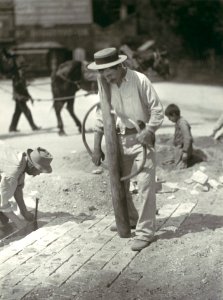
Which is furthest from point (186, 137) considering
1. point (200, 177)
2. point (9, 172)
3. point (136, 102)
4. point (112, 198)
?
point (9, 172)

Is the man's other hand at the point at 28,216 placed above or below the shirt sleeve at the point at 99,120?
below

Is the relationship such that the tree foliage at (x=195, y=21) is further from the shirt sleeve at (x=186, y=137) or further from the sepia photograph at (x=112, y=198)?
the shirt sleeve at (x=186, y=137)

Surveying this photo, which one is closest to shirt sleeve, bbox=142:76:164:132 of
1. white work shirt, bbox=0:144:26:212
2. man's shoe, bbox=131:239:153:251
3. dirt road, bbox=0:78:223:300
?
man's shoe, bbox=131:239:153:251

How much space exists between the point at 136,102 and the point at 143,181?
28.5 inches

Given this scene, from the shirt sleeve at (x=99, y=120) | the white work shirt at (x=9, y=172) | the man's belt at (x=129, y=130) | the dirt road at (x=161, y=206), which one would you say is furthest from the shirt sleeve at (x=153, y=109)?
the white work shirt at (x=9, y=172)

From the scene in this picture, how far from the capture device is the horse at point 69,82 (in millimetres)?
11711

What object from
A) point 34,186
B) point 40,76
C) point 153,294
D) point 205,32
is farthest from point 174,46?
point 153,294

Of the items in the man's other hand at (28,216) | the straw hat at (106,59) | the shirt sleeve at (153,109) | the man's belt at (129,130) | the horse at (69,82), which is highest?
the straw hat at (106,59)

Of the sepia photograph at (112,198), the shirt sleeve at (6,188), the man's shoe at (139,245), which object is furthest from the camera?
the shirt sleeve at (6,188)

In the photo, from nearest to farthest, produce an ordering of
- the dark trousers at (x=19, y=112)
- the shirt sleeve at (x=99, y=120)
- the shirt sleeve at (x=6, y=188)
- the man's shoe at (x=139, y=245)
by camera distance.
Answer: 1. the man's shoe at (x=139, y=245)
2. the shirt sleeve at (x=99, y=120)
3. the shirt sleeve at (x=6, y=188)
4. the dark trousers at (x=19, y=112)

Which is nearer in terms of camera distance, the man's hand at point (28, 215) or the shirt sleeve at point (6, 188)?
the shirt sleeve at point (6, 188)

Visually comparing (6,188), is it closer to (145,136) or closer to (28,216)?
(28,216)

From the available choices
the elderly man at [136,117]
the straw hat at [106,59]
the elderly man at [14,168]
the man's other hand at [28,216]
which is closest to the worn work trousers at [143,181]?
the elderly man at [136,117]

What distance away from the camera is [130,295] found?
14.1ft
